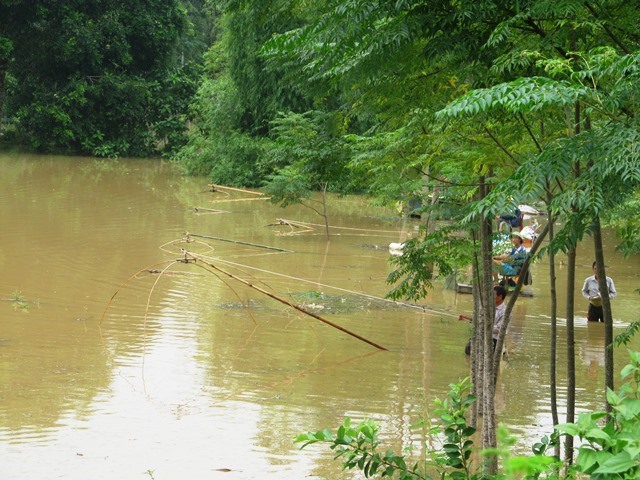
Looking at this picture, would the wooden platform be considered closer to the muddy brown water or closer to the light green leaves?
the muddy brown water

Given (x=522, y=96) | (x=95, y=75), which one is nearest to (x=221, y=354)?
(x=522, y=96)

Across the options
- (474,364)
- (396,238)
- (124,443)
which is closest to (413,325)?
(474,364)

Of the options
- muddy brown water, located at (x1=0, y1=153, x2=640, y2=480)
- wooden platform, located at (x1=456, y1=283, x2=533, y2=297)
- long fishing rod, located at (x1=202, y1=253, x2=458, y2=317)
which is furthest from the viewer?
wooden platform, located at (x1=456, y1=283, x2=533, y2=297)

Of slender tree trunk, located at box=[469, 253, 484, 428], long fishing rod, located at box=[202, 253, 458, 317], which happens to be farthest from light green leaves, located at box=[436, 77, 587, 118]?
long fishing rod, located at box=[202, 253, 458, 317]

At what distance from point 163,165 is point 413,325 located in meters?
30.3

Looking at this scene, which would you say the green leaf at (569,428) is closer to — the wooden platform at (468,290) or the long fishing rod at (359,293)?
the long fishing rod at (359,293)

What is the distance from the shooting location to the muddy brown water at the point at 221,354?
9.25 meters

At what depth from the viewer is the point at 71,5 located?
44.0m

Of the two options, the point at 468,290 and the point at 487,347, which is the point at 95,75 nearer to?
the point at 468,290

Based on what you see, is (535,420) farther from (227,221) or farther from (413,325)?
(227,221)

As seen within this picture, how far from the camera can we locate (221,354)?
12.9 metres

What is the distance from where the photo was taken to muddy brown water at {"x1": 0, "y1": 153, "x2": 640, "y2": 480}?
30.3 feet

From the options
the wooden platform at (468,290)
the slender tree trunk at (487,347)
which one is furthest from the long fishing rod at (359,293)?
the slender tree trunk at (487,347)

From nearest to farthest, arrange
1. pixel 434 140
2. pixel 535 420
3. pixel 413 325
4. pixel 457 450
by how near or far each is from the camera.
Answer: pixel 457 450, pixel 434 140, pixel 535 420, pixel 413 325
